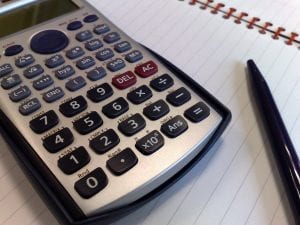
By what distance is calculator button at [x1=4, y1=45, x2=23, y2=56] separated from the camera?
25cm

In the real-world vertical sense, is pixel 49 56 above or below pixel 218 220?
above

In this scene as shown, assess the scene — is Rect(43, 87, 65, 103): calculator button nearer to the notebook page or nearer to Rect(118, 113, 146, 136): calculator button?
Rect(118, 113, 146, 136): calculator button

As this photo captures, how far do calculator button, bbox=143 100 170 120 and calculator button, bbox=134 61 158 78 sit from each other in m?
0.03

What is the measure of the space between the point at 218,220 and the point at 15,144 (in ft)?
0.40

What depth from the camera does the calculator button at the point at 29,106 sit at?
0.22m

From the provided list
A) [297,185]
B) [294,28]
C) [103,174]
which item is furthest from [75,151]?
[294,28]

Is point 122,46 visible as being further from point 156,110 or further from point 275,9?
point 275,9

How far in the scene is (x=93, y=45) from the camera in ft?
0.85

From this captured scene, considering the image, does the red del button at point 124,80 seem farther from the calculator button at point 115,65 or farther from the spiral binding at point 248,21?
the spiral binding at point 248,21

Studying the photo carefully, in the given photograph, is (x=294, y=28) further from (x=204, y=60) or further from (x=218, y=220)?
(x=218, y=220)

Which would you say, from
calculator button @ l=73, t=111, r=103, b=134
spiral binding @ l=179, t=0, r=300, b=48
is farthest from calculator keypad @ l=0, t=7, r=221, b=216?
spiral binding @ l=179, t=0, r=300, b=48

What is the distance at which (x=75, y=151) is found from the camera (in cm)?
20

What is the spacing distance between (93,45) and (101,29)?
0.06ft

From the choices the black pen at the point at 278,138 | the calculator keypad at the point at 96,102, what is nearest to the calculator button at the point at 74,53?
the calculator keypad at the point at 96,102
